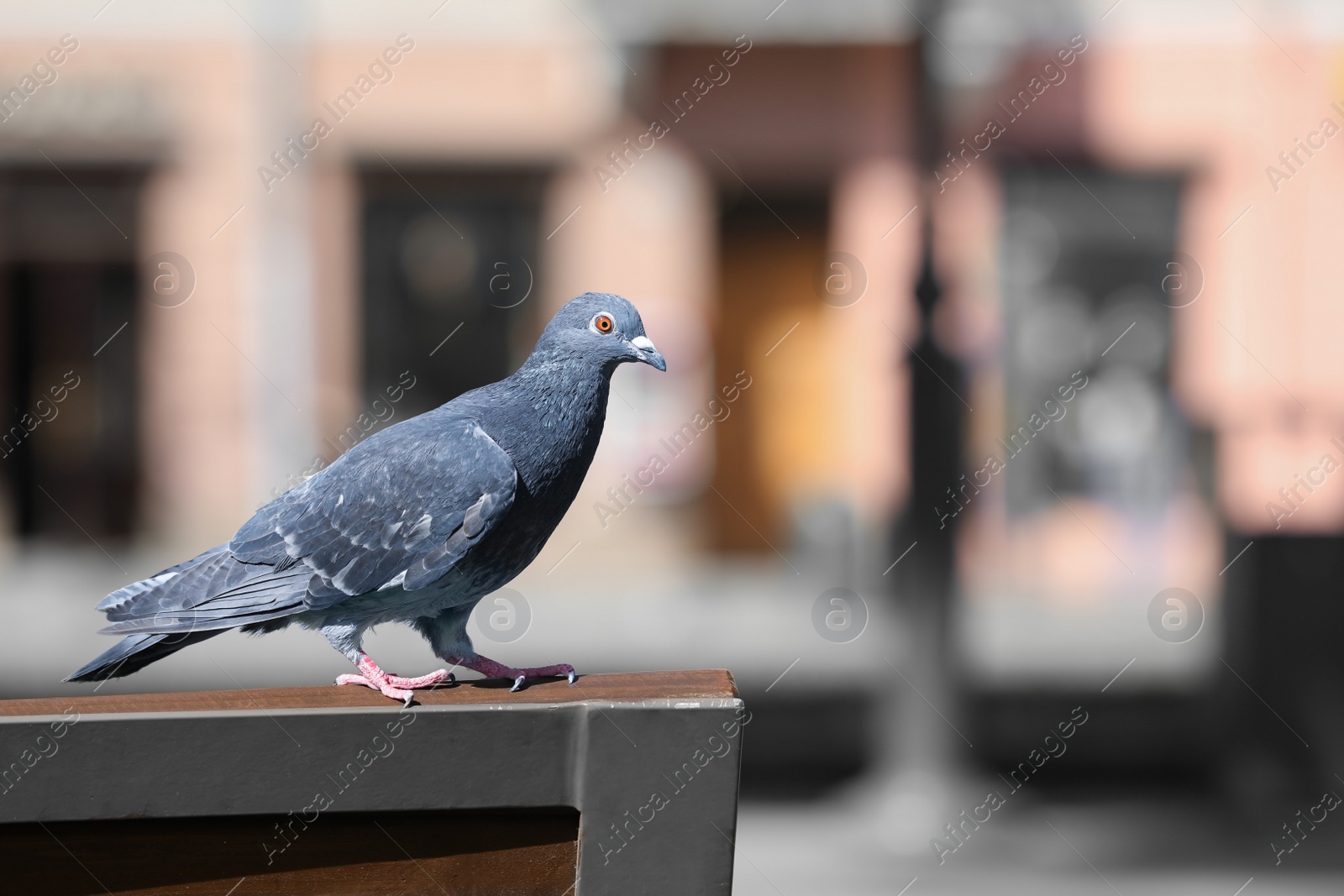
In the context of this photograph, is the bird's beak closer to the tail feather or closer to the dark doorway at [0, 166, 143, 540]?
the tail feather

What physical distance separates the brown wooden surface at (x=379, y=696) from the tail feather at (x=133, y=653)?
4 cm

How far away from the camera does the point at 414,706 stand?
6.64 ft

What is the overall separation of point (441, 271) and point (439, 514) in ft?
34.5

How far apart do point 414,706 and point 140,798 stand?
0.41m

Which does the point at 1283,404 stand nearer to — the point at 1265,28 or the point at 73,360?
the point at 1265,28

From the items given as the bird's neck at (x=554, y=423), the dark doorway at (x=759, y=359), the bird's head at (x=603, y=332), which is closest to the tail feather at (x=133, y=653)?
the bird's neck at (x=554, y=423)

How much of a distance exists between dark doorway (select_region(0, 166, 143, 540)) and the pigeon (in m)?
11.2

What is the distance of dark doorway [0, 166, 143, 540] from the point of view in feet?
40.8

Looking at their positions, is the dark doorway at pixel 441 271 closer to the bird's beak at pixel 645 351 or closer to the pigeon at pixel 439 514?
the pigeon at pixel 439 514

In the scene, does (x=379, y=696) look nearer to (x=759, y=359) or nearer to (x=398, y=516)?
(x=398, y=516)

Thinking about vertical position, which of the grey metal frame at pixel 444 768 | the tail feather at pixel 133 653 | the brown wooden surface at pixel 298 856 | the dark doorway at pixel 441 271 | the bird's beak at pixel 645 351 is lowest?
the brown wooden surface at pixel 298 856

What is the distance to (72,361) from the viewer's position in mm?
12805

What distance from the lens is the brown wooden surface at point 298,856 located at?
76.6 inches

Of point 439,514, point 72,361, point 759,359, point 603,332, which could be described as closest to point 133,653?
point 439,514
